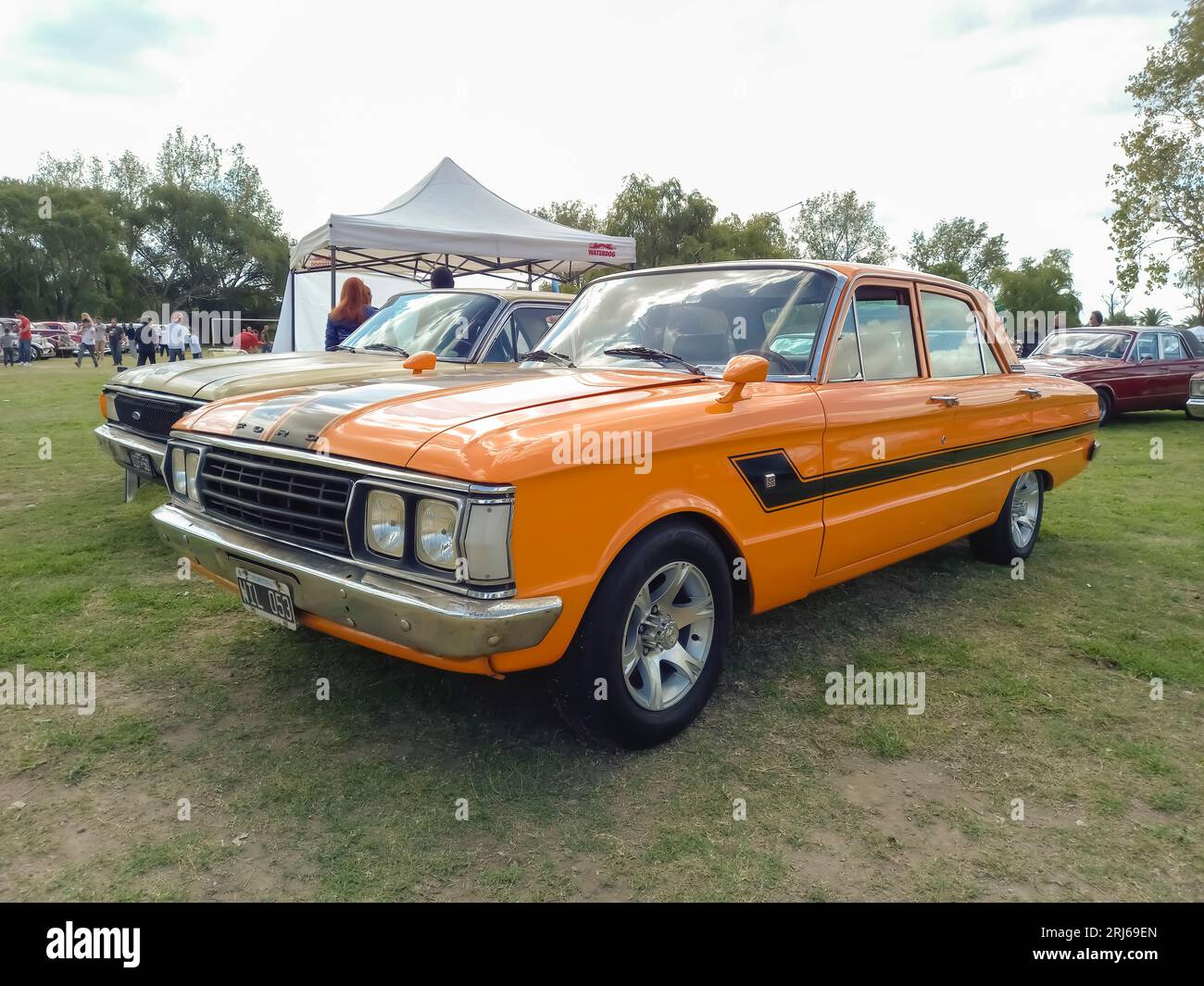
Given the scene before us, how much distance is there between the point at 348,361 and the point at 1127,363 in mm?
11569

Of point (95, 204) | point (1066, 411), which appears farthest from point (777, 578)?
point (95, 204)

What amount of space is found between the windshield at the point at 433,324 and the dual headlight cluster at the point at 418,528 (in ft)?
10.7

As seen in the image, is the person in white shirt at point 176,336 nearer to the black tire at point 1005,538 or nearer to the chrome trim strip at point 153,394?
the chrome trim strip at point 153,394

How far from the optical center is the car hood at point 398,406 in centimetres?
256

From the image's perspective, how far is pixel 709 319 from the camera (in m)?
3.62

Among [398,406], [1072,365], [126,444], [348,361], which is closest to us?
[398,406]

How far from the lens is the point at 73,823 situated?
238cm

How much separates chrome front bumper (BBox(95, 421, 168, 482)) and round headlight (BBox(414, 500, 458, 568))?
329 cm

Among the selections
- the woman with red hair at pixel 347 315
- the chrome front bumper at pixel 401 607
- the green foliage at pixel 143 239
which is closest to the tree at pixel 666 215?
the green foliage at pixel 143 239

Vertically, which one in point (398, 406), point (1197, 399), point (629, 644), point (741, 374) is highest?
point (1197, 399)

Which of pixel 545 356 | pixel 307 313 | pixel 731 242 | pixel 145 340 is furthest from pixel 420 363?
pixel 731 242

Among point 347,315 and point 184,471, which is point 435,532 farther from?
point 347,315
